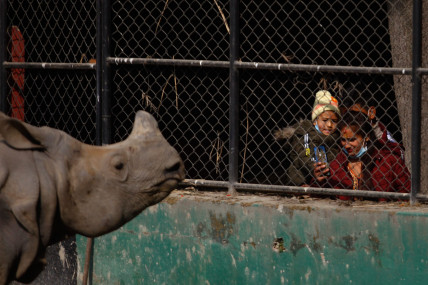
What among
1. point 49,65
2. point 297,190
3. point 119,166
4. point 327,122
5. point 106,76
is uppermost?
point 49,65

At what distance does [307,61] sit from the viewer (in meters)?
9.69

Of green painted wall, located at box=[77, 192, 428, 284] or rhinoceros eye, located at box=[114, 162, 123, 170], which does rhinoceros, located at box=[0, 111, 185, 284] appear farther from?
green painted wall, located at box=[77, 192, 428, 284]

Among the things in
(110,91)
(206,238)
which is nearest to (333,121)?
(206,238)

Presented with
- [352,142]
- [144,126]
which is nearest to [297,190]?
[352,142]

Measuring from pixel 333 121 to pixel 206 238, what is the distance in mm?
1358

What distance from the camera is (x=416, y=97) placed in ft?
22.2

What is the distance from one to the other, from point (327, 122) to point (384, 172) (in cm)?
64

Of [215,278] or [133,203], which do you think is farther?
[215,278]

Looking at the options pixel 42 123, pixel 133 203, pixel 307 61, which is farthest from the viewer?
pixel 307 61

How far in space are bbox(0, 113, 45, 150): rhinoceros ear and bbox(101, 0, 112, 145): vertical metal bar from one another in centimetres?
342

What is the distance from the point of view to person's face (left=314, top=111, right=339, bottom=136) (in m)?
7.42

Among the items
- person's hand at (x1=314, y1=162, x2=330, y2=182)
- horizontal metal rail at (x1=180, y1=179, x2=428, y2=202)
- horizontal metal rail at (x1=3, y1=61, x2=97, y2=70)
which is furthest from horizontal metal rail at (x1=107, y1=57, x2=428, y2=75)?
horizontal metal rail at (x1=180, y1=179, x2=428, y2=202)

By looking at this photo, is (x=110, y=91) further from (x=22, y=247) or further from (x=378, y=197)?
(x=22, y=247)

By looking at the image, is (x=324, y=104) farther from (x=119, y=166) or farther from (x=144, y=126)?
(x=119, y=166)
